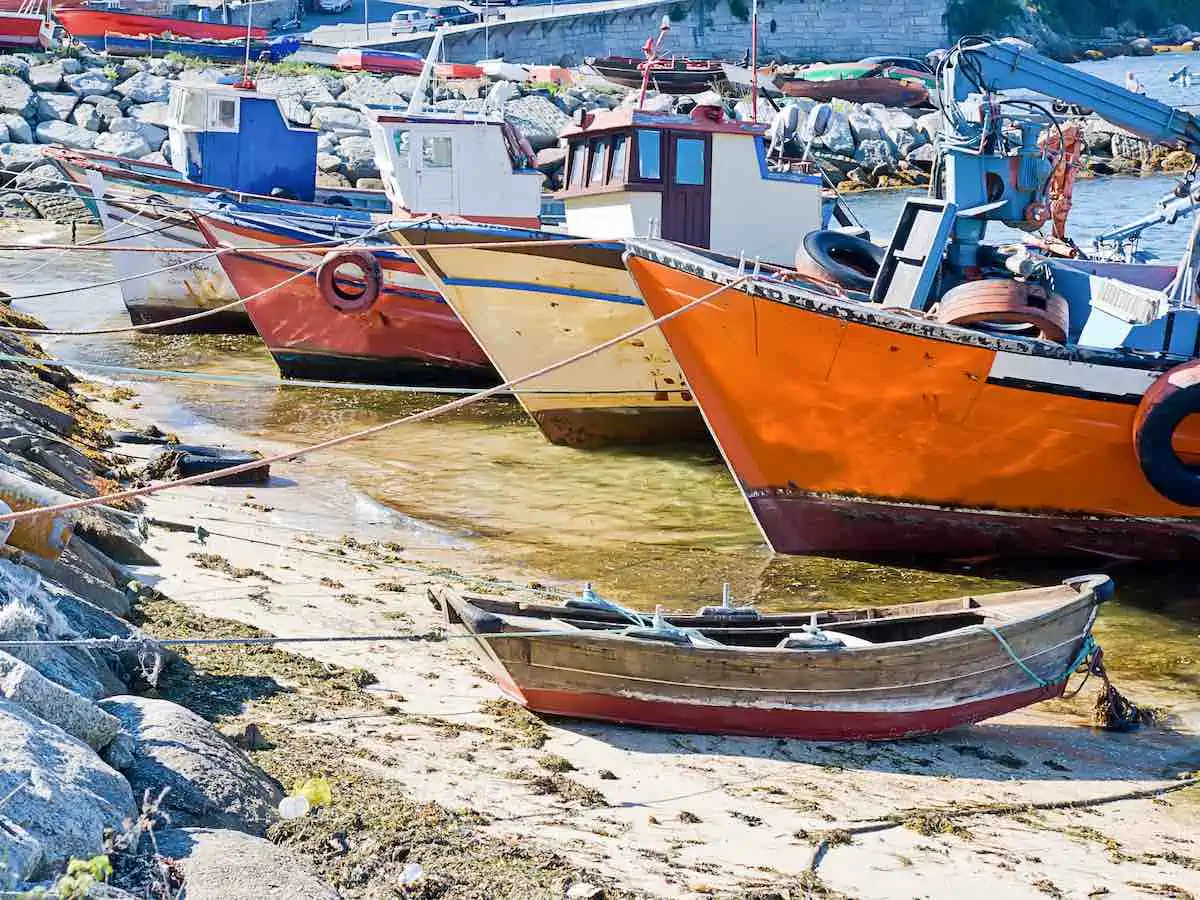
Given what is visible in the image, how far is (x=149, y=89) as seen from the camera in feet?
106

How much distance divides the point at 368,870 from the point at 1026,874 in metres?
2.50

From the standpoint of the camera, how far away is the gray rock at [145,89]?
3180cm

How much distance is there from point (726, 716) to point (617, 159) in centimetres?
864

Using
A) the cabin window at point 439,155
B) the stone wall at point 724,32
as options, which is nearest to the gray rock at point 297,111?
the stone wall at point 724,32

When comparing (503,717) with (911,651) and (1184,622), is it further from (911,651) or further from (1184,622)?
(1184,622)

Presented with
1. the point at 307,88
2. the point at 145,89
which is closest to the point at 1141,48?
the point at 307,88

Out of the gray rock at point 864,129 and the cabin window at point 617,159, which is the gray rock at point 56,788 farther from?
the gray rock at point 864,129

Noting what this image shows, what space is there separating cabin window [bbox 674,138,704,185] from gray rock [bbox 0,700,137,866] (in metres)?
10.5

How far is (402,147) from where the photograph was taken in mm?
16203

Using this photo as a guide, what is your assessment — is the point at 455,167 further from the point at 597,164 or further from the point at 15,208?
the point at 15,208

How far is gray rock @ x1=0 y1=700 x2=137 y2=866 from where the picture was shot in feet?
12.5

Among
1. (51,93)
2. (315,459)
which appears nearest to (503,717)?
(315,459)

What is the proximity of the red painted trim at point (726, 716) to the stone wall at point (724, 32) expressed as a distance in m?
44.1

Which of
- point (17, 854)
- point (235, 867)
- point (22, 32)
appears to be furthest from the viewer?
point (22, 32)
